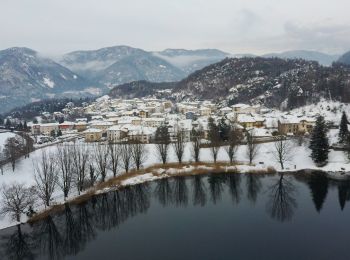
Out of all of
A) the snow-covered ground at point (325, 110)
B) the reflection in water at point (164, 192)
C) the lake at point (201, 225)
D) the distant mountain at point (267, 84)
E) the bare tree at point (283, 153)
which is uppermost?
the distant mountain at point (267, 84)

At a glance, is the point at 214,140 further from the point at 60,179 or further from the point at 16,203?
the point at 16,203

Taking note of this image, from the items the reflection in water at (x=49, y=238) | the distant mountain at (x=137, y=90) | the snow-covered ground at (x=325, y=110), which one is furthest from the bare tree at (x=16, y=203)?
the distant mountain at (x=137, y=90)

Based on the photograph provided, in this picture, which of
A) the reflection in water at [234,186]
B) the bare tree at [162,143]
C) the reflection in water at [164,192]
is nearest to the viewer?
the reflection in water at [164,192]

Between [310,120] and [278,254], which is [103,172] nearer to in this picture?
[278,254]

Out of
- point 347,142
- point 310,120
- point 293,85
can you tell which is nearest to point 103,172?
point 347,142

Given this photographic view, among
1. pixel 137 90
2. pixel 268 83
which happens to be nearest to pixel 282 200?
pixel 268 83

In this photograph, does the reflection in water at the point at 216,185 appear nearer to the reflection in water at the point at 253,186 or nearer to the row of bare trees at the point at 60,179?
the reflection in water at the point at 253,186
